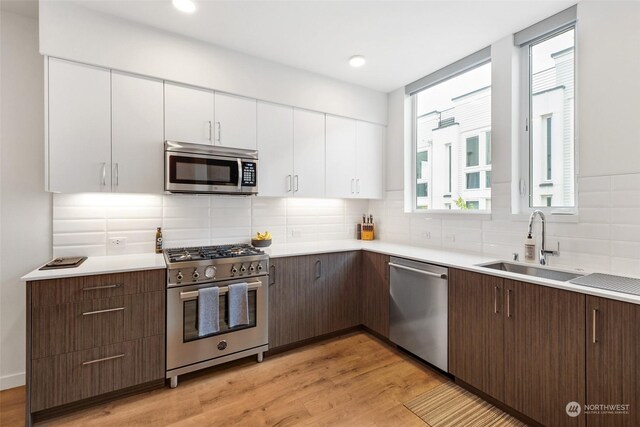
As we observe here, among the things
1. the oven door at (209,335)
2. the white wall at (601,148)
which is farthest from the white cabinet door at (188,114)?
the white wall at (601,148)

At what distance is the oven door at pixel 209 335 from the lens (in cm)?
211

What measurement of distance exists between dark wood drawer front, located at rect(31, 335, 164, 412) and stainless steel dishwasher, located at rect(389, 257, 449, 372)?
186 cm

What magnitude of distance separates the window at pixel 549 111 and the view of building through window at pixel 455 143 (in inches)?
12.2

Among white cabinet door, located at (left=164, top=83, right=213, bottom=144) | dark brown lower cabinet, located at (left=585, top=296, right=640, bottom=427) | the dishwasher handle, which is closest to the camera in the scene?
dark brown lower cabinet, located at (left=585, top=296, right=640, bottom=427)

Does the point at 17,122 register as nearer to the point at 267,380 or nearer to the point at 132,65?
the point at 132,65

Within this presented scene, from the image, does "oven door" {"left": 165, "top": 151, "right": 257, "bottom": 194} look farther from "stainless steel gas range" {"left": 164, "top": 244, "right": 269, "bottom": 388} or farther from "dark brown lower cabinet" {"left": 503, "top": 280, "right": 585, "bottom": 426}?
"dark brown lower cabinet" {"left": 503, "top": 280, "right": 585, "bottom": 426}

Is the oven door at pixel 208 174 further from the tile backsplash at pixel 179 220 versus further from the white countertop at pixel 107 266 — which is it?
the white countertop at pixel 107 266

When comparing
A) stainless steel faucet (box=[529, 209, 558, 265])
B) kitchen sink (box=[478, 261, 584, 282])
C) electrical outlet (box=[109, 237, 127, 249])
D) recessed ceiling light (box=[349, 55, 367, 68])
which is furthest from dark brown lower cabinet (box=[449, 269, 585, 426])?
electrical outlet (box=[109, 237, 127, 249])

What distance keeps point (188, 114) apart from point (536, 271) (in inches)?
113

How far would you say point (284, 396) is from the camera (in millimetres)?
2061

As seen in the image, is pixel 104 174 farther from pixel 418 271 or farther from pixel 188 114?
pixel 418 271

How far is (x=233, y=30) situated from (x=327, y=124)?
1224 mm

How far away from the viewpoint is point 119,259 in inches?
89.4

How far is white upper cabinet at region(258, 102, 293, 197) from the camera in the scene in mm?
2783
